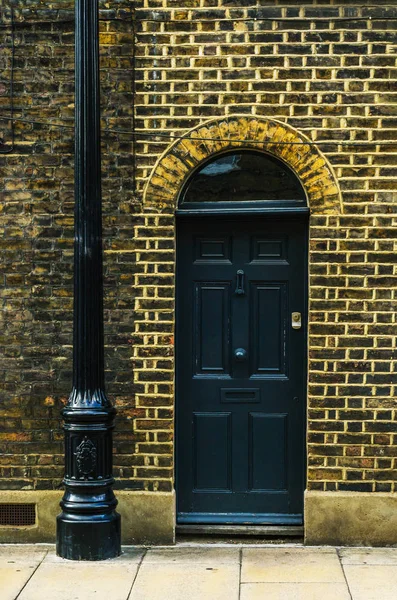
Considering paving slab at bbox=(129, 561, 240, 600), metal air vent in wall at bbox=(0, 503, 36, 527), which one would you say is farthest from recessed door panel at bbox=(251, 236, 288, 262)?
metal air vent in wall at bbox=(0, 503, 36, 527)

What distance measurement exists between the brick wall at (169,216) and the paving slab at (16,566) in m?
0.52

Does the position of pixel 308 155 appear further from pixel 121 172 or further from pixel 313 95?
pixel 121 172

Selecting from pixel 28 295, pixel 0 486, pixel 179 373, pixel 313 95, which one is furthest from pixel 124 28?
pixel 0 486

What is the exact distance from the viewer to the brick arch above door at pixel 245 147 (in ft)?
22.5

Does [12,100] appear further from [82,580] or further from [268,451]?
[82,580]

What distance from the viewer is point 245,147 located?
6945 mm

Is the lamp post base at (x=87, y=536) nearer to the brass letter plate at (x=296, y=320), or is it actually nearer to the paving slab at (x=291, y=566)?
the paving slab at (x=291, y=566)

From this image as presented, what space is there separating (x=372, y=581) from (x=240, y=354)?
2003mm

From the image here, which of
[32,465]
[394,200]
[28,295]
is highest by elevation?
[394,200]

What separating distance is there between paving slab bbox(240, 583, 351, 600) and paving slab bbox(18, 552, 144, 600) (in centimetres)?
A: 81

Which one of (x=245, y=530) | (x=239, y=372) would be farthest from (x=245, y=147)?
(x=245, y=530)

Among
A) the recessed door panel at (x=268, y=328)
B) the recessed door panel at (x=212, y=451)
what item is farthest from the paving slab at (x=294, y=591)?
the recessed door panel at (x=268, y=328)

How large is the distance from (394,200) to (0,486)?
150 inches

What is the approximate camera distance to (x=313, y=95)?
22.5 feet
